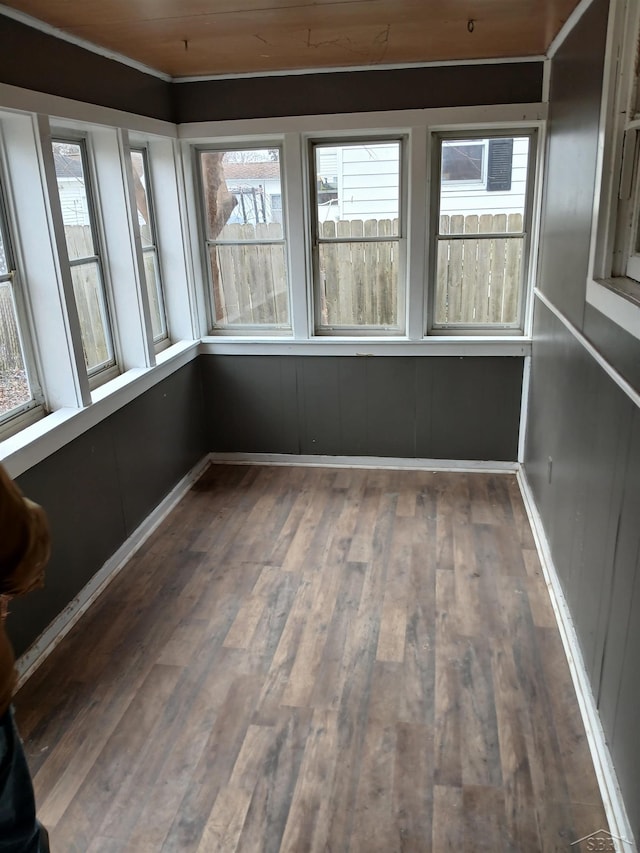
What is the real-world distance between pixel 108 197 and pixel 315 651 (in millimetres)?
2459

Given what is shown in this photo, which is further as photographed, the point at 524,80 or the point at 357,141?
the point at 357,141

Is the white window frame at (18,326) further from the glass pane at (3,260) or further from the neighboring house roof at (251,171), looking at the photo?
the neighboring house roof at (251,171)

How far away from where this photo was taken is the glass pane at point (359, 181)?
158 inches

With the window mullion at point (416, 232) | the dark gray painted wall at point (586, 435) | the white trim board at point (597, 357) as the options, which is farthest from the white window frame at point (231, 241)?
the white trim board at point (597, 357)

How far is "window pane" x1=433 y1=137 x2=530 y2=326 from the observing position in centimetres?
392

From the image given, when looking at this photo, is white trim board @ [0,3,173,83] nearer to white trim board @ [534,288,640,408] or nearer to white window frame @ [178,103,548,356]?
white window frame @ [178,103,548,356]

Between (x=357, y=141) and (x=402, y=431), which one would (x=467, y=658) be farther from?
(x=357, y=141)

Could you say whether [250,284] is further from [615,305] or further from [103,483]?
[615,305]

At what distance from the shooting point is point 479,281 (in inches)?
163

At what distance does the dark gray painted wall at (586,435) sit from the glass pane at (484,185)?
1.01ft

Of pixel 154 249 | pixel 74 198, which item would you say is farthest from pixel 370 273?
pixel 74 198

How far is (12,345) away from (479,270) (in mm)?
2731

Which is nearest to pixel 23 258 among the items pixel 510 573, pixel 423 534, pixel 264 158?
pixel 264 158

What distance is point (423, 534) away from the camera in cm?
366
